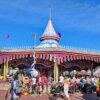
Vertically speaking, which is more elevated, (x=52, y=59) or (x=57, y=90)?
(x=52, y=59)

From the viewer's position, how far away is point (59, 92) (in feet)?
60.3

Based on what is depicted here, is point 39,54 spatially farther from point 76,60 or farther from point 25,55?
point 76,60

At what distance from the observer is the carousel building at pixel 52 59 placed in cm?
2769

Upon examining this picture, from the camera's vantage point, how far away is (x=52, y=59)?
27734mm

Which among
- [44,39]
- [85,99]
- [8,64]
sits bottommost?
[85,99]

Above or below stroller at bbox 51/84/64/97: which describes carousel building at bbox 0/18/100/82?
above

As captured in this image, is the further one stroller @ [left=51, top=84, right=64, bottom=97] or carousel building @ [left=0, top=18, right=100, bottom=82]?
carousel building @ [left=0, top=18, right=100, bottom=82]

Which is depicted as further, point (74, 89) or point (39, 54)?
point (39, 54)

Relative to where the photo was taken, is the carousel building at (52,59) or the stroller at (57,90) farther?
the carousel building at (52,59)

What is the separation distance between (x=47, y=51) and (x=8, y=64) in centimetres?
463

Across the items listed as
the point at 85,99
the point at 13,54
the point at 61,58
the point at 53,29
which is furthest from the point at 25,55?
the point at 85,99

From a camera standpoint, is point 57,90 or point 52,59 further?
point 52,59

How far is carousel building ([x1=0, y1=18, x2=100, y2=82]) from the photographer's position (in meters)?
27.7

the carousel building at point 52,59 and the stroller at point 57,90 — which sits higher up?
the carousel building at point 52,59
